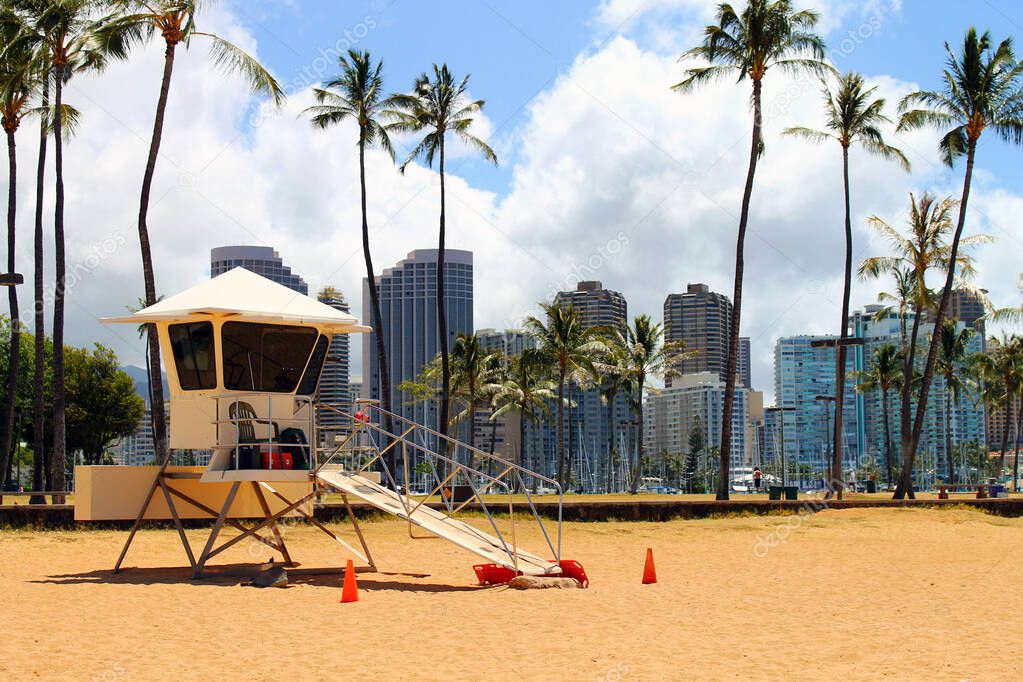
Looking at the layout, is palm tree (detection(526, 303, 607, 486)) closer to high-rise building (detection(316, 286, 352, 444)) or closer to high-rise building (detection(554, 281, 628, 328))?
high-rise building (detection(316, 286, 352, 444))

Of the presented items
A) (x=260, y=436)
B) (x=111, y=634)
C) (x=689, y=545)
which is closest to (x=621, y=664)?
(x=111, y=634)

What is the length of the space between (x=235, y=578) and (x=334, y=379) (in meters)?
103

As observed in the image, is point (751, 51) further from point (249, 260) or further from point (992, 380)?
point (249, 260)

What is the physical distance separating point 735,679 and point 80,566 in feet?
47.7

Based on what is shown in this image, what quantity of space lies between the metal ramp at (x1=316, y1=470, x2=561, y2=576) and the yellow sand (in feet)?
2.27

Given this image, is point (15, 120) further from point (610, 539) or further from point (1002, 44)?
point (1002, 44)

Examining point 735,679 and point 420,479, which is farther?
point 420,479

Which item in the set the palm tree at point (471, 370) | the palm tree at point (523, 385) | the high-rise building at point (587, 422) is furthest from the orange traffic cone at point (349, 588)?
the high-rise building at point (587, 422)

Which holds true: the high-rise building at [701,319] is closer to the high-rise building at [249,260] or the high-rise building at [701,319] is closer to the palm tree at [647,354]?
the high-rise building at [249,260]

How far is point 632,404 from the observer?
72250 mm

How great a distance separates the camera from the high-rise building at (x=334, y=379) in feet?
70.4

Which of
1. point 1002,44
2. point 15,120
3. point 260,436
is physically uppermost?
point 1002,44

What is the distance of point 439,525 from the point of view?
18844 millimetres

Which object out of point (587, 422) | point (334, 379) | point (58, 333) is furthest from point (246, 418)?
point (587, 422)
